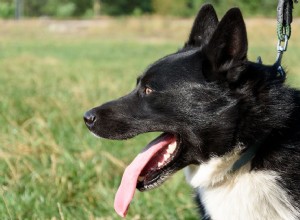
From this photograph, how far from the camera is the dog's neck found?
2947mm

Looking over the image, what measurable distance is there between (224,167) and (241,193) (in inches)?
6.6

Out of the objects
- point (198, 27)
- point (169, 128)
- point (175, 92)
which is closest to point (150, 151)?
point (169, 128)

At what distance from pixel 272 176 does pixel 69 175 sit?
196 cm

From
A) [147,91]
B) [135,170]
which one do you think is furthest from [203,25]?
[135,170]

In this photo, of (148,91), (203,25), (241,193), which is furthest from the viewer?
(203,25)

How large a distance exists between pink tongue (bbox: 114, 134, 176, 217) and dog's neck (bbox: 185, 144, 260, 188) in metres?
0.24

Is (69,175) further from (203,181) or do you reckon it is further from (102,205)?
(203,181)

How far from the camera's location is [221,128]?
3.05 meters

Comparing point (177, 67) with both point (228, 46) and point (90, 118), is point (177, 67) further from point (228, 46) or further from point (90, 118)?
point (90, 118)

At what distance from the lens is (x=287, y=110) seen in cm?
299

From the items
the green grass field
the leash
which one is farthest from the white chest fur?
the leash

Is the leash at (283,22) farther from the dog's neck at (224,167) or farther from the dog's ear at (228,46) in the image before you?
the dog's neck at (224,167)

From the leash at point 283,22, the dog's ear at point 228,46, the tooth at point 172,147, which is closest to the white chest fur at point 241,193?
the tooth at point 172,147

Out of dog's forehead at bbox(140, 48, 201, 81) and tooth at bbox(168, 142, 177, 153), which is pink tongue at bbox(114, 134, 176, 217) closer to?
tooth at bbox(168, 142, 177, 153)
